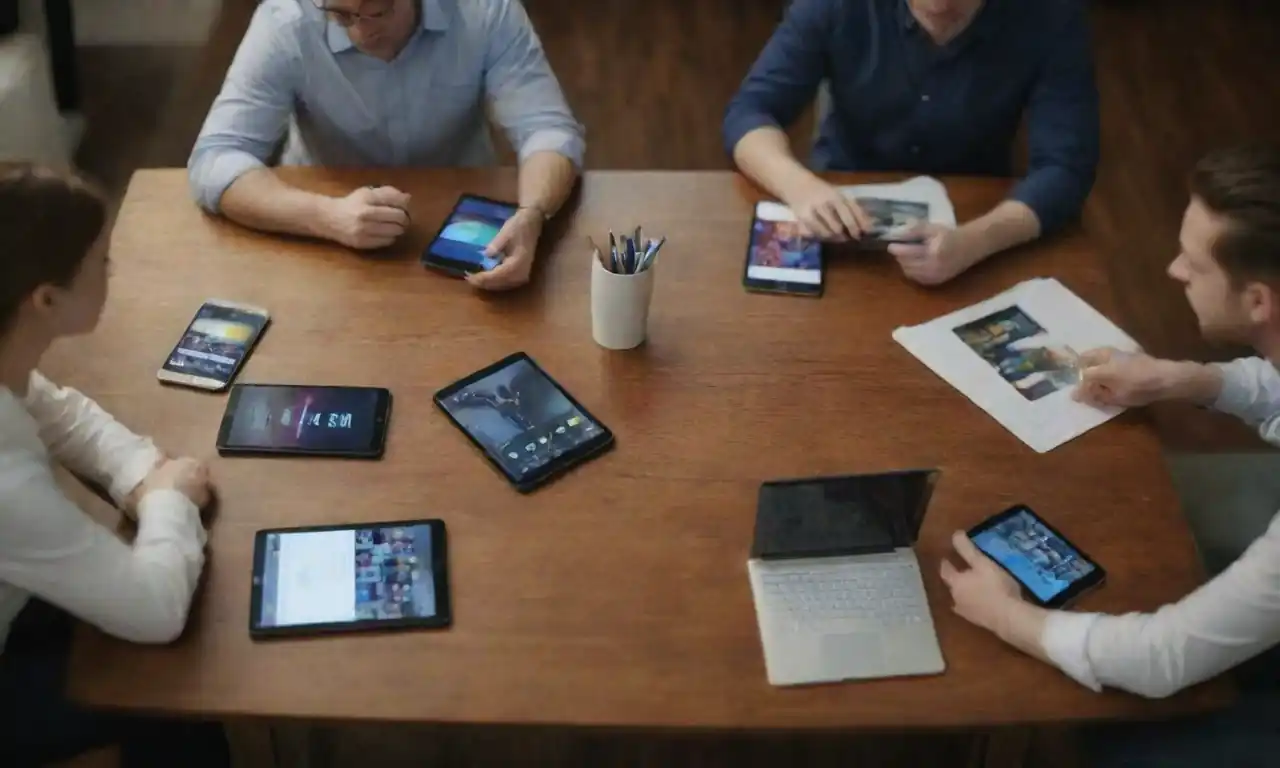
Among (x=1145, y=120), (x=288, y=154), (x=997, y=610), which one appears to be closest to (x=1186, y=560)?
(x=997, y=610)

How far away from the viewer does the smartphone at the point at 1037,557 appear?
1271mm

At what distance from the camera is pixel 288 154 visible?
2.01 meters

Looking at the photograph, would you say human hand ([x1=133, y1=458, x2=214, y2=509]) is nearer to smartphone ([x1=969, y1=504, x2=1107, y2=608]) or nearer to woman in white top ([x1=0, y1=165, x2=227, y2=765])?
woman in white top ([x1=0, y1=165, x2=227, y2=765])

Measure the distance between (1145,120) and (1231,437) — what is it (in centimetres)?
122

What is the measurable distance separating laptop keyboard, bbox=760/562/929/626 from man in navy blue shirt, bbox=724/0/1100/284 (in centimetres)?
56

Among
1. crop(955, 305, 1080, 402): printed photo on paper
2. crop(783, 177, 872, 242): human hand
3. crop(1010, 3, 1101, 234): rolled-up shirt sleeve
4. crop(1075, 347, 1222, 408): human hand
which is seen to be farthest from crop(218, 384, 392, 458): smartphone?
crop(1010, 3, 1101, 234): rolled-up shirt sleeve

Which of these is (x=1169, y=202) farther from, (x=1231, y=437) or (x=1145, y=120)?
(x=1231, y=437)

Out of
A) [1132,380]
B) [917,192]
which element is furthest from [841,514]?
[917,192]

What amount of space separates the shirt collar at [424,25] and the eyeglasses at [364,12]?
0.04 meters

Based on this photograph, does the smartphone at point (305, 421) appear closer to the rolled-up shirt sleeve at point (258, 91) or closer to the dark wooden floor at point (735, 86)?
the rolled-up shirt sleeve at point (258, 91)

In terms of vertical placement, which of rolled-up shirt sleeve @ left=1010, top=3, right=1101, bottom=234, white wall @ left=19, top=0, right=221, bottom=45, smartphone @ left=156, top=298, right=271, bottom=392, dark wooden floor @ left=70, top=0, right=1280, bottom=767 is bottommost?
white wall @ left=19, top=0, right=221, bottom=45

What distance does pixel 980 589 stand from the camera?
1244 millimetres

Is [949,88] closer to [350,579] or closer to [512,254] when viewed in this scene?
[512,254]

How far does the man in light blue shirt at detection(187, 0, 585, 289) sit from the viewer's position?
1.64 m
